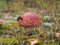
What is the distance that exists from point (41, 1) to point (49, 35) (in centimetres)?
61

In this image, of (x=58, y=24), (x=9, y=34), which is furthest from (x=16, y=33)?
(x=58, y=24)

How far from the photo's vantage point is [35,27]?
2.15 m

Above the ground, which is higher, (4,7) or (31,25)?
(31,25)

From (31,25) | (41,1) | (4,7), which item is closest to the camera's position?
(31,25)

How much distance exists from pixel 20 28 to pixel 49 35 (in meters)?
0.27

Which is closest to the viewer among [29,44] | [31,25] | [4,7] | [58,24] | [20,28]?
[29,44]

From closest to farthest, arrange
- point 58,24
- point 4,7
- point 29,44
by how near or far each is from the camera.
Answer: point 29,44 → point 58,24 → point 4,7

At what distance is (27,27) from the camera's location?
209cm

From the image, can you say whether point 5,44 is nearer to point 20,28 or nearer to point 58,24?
point 20,28

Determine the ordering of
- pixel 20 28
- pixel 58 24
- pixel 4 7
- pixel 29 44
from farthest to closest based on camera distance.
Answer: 1. pixel 4 7
2. pixel 58 24
3. pixel 20 28
4. pixel 29 44

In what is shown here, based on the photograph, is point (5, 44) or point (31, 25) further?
point (31, 25)

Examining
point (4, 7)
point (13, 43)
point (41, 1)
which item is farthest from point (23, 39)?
point (4, 7)

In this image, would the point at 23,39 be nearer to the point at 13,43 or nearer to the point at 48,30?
the point at 13,43

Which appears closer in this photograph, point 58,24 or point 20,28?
point 20,28
